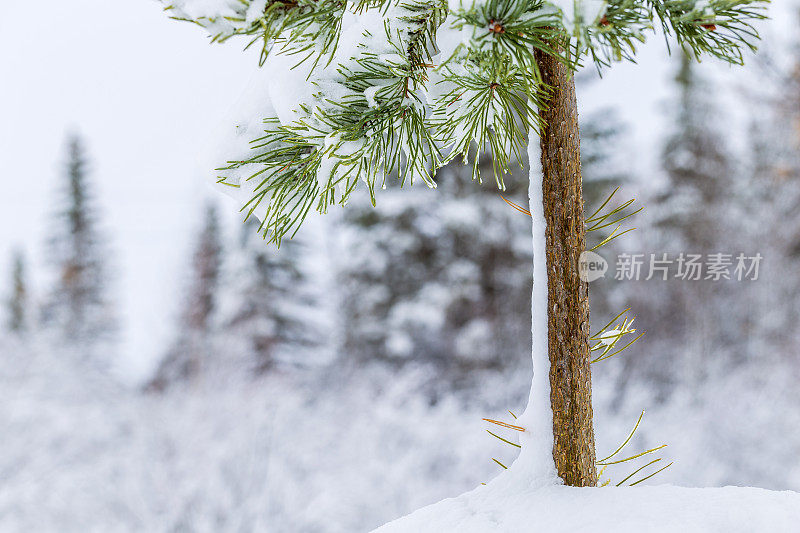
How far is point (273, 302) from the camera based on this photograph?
1127 cm

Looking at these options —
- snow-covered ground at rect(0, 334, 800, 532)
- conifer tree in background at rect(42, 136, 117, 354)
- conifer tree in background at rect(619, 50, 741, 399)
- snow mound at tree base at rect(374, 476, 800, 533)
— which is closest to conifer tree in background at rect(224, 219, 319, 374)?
snow-covered ground at rect(0, 334, 800, 532)

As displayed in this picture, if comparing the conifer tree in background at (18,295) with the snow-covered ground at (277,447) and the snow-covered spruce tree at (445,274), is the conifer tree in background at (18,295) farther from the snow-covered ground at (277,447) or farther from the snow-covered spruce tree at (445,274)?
the snow-covered spruce tree at (445,274)

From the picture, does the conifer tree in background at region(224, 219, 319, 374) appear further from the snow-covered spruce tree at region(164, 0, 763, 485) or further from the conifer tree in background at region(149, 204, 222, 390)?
the snow-covered spruce tree at region(164, 0, 763, 485)

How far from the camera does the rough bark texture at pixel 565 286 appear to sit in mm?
976

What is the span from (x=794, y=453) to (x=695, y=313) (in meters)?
4.57

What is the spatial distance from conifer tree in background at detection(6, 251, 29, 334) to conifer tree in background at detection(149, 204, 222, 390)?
7035mm

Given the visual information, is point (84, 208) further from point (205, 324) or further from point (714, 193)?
point (714, 193)

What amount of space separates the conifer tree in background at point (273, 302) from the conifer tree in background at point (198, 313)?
53cm

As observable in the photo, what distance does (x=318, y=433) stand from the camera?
20.5 feet

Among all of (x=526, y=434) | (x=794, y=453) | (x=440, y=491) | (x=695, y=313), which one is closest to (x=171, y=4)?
Answer: (x=526, y=434)

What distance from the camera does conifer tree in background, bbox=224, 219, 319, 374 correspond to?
10.9 metres

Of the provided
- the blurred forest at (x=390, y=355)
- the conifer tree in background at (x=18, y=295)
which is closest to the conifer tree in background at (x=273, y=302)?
the blurred forest at (x=390, y=355)

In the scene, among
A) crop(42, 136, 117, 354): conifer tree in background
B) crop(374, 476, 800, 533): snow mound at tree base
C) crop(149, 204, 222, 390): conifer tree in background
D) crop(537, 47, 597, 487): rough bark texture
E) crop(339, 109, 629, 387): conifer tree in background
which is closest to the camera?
crop(374, 476, 800, 533): snow mound at tree base

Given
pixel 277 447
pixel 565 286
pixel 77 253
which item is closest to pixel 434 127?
pixel 565 286
